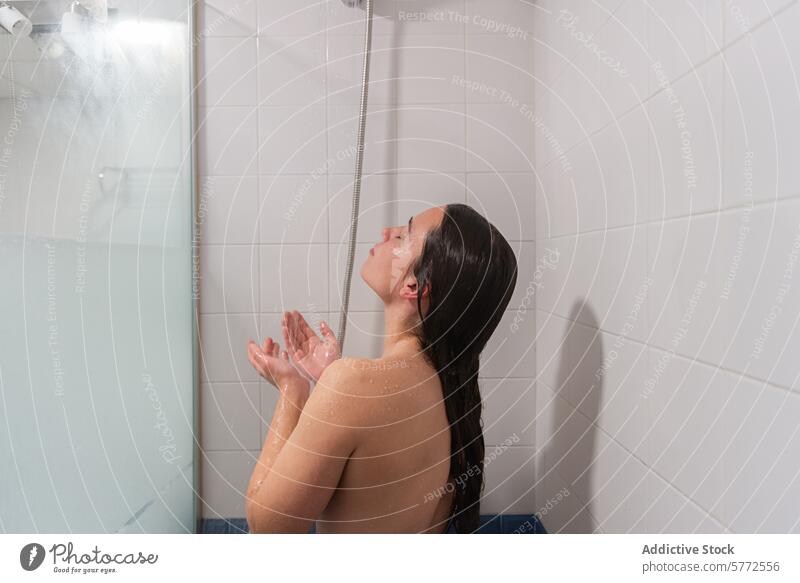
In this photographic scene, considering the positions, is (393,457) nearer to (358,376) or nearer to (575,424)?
(358,376)

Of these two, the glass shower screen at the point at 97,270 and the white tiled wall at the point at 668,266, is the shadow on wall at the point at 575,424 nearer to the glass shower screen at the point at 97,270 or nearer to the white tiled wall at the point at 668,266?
the white tiled wall at the point at 668,266

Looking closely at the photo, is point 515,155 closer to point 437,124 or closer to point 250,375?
point 437,124

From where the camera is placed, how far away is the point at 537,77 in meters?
0.57

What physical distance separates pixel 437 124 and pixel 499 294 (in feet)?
0.64

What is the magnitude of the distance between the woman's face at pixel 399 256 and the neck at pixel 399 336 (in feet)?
0.06

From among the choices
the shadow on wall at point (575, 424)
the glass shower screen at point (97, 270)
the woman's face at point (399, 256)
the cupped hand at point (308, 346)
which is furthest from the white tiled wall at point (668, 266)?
the glass shower screen at point (97, 270)

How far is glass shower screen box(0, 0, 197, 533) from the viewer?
411mm

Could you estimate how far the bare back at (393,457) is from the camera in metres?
0.51

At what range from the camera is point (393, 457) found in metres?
0.52

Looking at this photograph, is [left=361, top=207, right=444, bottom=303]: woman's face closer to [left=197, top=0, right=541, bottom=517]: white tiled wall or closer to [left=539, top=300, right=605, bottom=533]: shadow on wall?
[left=197, top=0, right=541, bottom=517]: white tiled wall

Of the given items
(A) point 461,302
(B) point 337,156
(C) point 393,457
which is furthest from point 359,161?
(C) point 393,457

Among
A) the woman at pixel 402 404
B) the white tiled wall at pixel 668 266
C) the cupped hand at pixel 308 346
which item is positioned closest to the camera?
the white tiled wall at pixel 668 266
